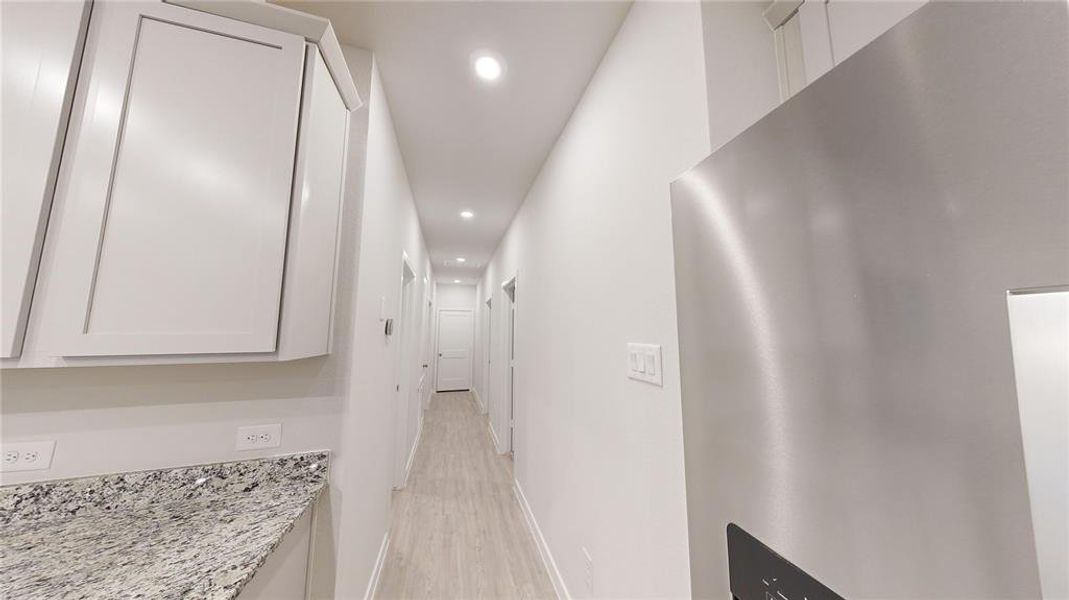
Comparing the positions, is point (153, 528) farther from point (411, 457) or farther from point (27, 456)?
point (411, 457)

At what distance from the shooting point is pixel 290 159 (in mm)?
1077

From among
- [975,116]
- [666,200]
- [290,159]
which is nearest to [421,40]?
[290,159]

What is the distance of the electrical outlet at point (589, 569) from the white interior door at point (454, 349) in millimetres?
6489

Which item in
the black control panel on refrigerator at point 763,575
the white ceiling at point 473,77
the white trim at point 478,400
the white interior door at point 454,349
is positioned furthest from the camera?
the white interior door at point 454,349

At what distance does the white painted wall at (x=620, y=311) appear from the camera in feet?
3.34

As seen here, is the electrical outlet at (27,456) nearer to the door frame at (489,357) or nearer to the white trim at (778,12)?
the white trim at (778,12)

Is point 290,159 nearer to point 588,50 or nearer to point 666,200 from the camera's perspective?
point 666,200

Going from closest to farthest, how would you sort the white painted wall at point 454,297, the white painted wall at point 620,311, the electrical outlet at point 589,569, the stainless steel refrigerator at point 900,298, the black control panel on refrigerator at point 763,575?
the stainless steel refrigerator at point 900,298, the black control panel on refrigerator at point 763,575, the white painted wall at point 620,311, the electrical outlet at point 589,569, the white painted wall at point 454,297

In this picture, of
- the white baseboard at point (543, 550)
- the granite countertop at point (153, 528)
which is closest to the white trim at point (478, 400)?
the white baseboard at point (543, 550)

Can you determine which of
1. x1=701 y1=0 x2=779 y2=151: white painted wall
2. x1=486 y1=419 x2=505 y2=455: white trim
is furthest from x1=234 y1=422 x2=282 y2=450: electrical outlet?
x1=486 y1=419 x2=505 y2=455: white trim

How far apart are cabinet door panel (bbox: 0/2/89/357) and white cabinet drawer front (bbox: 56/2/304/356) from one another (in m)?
0.05

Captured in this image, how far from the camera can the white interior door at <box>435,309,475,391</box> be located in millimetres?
7719

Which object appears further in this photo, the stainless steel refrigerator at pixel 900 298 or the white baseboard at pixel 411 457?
the white baseboard at pixel 411 457

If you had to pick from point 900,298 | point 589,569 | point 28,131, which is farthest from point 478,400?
point 900,298
